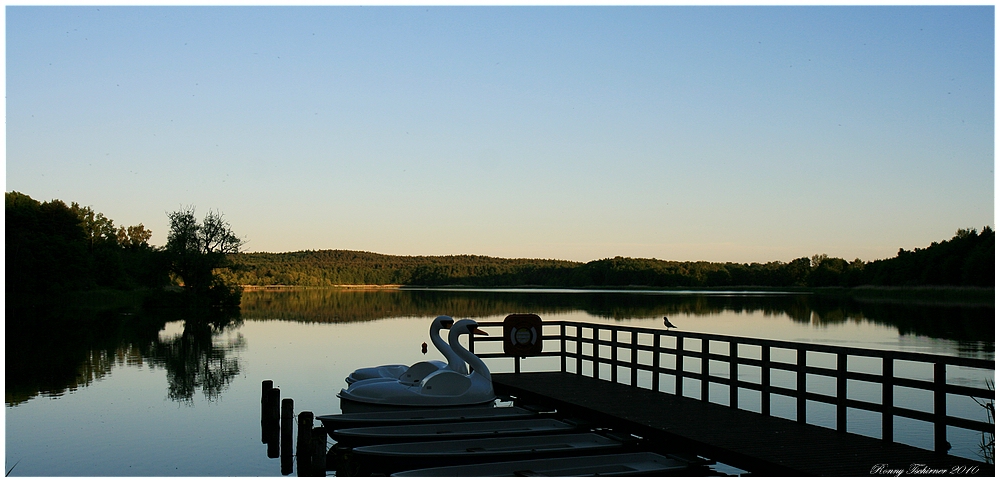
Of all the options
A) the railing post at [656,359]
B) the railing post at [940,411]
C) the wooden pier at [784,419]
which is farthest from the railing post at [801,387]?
the railing post at [656,359]

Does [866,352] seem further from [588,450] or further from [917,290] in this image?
[917,290]

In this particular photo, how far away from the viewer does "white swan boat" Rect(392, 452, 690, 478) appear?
26.3 feet

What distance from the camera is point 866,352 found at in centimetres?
898

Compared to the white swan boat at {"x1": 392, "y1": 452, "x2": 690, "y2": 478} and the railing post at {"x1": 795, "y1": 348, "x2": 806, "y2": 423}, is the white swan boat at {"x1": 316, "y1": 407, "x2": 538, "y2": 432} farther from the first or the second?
the railing post at {"x1": 795, "y1": 348, "x2": 806, "y2": 423}

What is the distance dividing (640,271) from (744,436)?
→ 102 m

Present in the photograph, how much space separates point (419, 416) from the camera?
11328 mm

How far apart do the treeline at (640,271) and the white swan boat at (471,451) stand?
150 ft

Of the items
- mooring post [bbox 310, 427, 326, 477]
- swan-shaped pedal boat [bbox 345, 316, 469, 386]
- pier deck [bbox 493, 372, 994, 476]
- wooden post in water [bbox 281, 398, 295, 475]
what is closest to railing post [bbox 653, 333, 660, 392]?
pier deck [bbox 493, 372, 994, 476]

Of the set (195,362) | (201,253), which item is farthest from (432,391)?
(201,253)

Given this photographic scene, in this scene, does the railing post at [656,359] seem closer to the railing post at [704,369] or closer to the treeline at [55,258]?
the railing post at [704,369]

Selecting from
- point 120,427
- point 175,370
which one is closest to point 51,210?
point 175,370

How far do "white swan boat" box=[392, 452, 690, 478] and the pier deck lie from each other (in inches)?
20.4

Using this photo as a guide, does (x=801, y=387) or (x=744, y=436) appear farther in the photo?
(x=801, y=387)

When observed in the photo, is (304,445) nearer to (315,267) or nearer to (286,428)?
(286,428)
